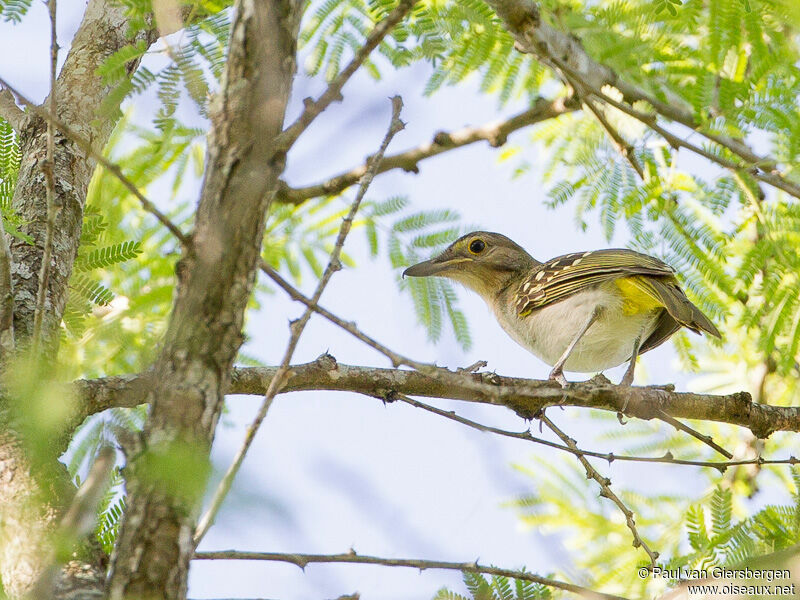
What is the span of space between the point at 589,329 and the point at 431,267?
127 centimetres

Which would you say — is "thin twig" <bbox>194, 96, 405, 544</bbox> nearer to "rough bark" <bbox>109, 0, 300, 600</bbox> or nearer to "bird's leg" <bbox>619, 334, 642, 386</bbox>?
"rough bark" <bbox>109, 0, 300, 600</bbox>

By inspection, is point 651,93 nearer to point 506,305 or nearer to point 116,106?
point 506,305

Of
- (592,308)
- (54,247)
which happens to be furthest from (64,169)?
(592,308)

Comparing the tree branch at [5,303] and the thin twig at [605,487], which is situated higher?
the tree branch at [5,303]

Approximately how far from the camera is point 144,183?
6.24 metres

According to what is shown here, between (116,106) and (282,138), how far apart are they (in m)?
1.34

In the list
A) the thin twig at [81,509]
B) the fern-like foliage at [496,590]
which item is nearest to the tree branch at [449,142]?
the fern-like foliage at [496,590]

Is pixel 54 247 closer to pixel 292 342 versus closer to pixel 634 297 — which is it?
pixel 292 342

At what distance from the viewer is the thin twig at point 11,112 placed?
4852 mm

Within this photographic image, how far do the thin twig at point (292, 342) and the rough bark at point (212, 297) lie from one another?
0.18 feet

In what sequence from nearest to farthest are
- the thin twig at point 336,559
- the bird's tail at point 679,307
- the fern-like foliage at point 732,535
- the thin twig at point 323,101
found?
1. the thin twig at point 323,101
2. the thin twig at point 336,559
3. the fern-like foliage at point 732,535
4. the bird's tail at point 679,307

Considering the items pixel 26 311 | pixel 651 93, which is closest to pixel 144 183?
pixel 26 311

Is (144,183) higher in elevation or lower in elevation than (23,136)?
higher

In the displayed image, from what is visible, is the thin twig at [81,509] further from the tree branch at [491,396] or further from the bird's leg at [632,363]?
the bird's leg at [632,363]
